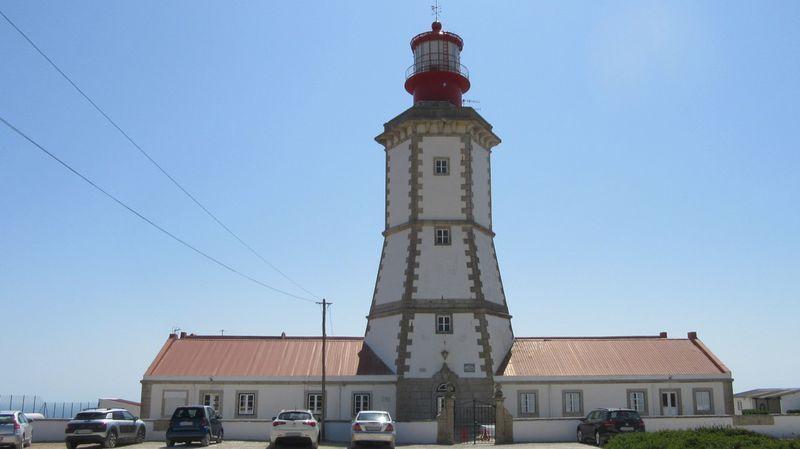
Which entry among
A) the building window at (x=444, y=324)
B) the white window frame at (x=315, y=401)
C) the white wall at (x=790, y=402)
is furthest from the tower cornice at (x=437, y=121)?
the white wall at (x=790, y=402)

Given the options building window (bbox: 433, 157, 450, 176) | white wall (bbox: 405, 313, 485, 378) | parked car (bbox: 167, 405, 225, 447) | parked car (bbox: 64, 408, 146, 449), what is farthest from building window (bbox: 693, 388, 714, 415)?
parked car (bbox: 64, 408, 146, 449)

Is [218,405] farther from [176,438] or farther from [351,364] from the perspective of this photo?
[176,438]

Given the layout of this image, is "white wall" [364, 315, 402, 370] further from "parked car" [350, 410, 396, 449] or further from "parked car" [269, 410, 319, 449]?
"parked car" [269, 410, 319, 449]

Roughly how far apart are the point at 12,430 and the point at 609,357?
83.7ft

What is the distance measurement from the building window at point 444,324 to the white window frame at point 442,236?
131 inches

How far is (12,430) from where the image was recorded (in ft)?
78.9

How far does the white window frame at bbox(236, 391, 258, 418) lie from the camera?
33.9 meters

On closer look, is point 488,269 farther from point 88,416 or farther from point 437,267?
point 88,416

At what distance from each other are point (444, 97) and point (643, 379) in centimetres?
1622

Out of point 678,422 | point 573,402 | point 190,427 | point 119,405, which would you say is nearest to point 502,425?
point 573,402

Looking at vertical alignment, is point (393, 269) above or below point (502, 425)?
above

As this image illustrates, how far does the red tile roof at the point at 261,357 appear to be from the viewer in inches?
1359

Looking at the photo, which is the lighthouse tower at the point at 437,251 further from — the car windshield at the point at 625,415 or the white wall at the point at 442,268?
the car windshield at the point at 625,415

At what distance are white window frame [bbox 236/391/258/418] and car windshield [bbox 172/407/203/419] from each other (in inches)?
316
